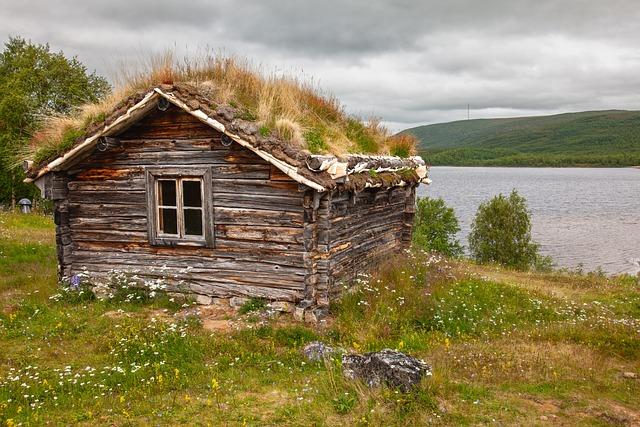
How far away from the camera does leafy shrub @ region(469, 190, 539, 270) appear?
103 feet

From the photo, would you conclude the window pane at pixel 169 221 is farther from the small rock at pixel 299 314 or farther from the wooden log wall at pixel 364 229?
the wooden log wall at pixel 364 229

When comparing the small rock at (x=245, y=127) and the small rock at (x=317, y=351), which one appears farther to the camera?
the small rock at (x=245, y=127)

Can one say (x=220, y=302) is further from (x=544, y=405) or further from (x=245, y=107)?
(x=544, y=405)

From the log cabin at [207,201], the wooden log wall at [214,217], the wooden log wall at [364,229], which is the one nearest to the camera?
the log cabin at [207,201]

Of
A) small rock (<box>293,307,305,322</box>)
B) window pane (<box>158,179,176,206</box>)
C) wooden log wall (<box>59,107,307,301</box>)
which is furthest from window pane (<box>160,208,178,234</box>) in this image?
small rock (<box>293,307,305,322</box>)

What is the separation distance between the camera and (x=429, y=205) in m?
37.3

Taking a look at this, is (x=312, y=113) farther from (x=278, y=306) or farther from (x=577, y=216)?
(x=577, y=216)

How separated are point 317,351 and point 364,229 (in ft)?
15.5

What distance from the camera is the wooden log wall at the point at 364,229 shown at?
32.9 feet

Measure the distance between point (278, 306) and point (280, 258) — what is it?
3.21 ft

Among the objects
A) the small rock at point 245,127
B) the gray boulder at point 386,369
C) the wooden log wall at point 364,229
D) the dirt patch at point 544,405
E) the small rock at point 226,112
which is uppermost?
the small rock at point 226,112

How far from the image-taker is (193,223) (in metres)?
11.4

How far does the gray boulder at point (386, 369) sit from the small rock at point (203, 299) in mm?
4707

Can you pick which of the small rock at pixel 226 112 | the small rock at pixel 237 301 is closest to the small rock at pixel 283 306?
the small rock at pixel 237 301
